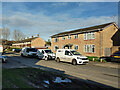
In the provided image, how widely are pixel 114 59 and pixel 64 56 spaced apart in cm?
676

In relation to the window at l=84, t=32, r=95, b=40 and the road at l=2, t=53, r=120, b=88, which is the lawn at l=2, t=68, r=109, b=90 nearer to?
the road at l=2, t=53, r=120, b=88

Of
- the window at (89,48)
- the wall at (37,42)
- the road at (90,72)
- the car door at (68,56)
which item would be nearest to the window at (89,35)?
the window at (89,48)

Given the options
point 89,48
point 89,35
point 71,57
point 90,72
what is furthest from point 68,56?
point 89,35

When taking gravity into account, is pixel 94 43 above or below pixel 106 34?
below

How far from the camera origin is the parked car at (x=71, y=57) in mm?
12523

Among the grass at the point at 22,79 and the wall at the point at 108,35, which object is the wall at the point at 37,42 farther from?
the grass at the point at 22,79

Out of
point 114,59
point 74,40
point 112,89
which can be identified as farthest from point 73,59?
point 74,40

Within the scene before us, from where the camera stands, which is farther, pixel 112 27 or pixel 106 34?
pixel 112 27

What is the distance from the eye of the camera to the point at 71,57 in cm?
1314

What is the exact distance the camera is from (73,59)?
42.5ft

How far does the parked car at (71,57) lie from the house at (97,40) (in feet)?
36.0

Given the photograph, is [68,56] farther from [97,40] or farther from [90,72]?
[97,40]

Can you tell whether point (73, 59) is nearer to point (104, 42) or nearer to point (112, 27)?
point (104, 42)

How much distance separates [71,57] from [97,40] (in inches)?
494
